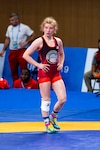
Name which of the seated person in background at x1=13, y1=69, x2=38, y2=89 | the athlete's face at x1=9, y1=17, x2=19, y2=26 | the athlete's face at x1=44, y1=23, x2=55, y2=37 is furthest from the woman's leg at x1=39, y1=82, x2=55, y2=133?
the athlete's face at x1=9, y1=17, x2=19, y2=26

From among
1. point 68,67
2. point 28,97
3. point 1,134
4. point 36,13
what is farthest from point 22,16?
point 1,134

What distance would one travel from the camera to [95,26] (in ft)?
44.6

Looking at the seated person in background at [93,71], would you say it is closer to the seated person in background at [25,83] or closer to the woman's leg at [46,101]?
the seated person in background at [25,83]

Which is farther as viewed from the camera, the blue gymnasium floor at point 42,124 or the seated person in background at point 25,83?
the seated person in background at point 25,83

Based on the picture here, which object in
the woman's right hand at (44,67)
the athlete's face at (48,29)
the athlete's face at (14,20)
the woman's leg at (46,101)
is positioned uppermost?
the athlete's face at (48,29)

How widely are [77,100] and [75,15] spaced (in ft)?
18.7

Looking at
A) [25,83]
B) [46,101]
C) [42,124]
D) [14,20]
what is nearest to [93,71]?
[25,83]

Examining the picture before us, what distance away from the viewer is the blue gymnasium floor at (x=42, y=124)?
5035 mm

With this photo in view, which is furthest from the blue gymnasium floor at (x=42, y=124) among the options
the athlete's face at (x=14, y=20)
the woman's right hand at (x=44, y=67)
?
the athlete's face at (x=14, y=20)

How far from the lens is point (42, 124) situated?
20.4 feet

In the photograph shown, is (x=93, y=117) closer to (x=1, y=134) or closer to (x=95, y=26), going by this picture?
(x=1, y=134)

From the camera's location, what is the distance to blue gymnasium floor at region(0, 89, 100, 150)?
504 cm

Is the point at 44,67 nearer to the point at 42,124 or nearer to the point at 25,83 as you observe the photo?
the point at 42,124

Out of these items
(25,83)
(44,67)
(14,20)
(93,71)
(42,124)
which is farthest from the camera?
(14,20)
